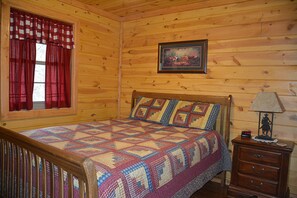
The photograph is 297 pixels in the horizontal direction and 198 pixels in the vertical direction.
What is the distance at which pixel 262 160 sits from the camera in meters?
2.27

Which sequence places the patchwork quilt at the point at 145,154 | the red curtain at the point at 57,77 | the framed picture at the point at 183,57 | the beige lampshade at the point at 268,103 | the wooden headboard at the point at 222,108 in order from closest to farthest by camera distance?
the patchwork quilt at the point at 145,154 → the beige lampshade at the point at 268,103 → the wooden headboard at the point at 222,108 → the red curtain at the point at 57,77 → the framed picture at the point at 183,57

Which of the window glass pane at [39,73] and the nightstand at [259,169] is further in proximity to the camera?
the window glass pane at [39,73]

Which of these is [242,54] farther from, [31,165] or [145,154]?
[31,165]

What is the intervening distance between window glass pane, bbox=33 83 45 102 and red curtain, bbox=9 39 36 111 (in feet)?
0.34

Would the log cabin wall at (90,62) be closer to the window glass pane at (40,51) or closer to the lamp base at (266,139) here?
the window glass pane at (40,51)

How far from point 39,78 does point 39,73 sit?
0.21 feet

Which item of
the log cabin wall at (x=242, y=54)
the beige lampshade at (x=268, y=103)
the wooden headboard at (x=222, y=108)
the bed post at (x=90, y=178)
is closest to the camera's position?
the bed post at (x=90, y=178)

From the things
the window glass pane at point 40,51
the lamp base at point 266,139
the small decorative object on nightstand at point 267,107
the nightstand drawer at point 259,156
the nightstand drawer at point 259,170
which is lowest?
the nightstand drawer at point 259,170

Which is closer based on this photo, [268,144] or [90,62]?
[268,144]

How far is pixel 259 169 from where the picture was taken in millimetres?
2281

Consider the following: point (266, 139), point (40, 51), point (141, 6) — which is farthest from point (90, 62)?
point (266, 139)

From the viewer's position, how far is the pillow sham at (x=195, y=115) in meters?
2.68

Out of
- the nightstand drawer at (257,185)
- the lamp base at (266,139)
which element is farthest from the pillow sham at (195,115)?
the nightstand drawer at (257,185)

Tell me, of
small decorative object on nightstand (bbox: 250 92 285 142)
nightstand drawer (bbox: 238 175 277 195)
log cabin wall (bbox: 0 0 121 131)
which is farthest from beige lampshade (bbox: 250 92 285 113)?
log cabin wall (bbox: 0 0 121 131)
